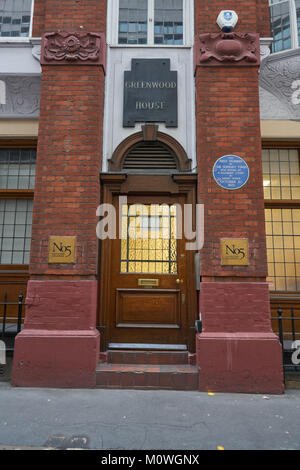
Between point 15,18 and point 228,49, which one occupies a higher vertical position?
point 15,18

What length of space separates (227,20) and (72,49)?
2755 millimetres

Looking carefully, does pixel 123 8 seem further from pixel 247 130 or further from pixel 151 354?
pixel 151 354

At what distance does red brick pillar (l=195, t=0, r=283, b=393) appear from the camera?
4.62m

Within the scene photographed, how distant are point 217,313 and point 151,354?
1259 mm

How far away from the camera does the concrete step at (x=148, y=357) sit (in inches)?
198

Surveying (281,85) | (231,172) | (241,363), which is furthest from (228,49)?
(241,363)

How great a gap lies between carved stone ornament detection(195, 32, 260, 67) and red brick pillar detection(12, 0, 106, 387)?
1.77 m

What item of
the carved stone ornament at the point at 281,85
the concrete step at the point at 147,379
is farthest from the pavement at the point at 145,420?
the carved stone ornament at the point at 281,85

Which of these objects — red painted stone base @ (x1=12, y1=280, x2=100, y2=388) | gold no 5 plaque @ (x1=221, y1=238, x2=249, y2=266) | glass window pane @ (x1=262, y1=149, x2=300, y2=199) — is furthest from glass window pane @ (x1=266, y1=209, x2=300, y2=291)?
red painted stone base @ (x1=12, y1=280, x2=100, y2=388)

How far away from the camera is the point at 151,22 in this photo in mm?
6105

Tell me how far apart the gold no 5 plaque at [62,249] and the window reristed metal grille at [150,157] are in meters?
1.67

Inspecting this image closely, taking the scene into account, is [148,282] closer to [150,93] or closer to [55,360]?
[55,360]

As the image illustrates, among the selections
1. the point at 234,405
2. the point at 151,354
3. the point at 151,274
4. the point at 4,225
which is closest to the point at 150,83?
the point at 151,274

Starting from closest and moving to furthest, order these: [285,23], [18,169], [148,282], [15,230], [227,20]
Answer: [148,282], [227,20], [285,23], [15,230], [18,169]
